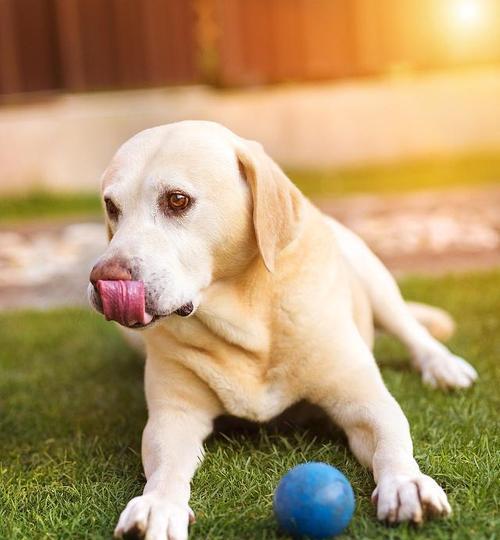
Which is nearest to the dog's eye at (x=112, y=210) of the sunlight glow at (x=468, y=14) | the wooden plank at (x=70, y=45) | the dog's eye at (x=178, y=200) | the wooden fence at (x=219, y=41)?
the dog's eye at (x=178, y=200)

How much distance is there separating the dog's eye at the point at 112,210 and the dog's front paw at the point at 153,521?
90cm

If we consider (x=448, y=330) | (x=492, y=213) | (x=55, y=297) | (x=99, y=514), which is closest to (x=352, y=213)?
(x=492, y=213)

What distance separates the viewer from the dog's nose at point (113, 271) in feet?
8.85

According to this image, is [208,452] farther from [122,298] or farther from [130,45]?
[130,45]

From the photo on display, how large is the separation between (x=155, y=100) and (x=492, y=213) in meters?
4.35

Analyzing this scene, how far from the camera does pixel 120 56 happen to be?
10719 mm

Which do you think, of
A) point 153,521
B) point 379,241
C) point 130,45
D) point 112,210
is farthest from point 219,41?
point 153,521

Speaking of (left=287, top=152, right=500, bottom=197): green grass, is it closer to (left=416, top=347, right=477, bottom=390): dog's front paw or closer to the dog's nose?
(left=416, top=347, right=477, bottom=390): dog's front paw

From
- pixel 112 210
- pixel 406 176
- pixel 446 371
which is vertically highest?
pixel 112 210

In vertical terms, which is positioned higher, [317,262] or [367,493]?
[317,262]

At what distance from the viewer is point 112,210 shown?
9.98 ft

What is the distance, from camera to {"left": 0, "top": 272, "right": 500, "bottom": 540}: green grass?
263 centimetres

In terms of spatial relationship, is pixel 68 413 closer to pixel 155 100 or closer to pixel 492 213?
pixel 492 213

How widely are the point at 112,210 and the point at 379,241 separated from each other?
4.11m
